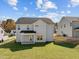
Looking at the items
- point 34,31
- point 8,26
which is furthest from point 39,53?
point 8,26

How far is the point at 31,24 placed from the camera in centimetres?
4622

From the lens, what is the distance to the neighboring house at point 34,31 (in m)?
44.2

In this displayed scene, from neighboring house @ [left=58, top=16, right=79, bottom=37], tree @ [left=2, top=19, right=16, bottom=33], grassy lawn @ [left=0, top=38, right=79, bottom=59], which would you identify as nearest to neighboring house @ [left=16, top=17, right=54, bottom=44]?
neighboring house @ [left=58, top=16, right=79, bottom=37]

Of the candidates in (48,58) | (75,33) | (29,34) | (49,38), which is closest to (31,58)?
(48,58)

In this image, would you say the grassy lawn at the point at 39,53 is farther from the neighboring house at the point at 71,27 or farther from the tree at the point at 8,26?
the tree at the point at 8,26

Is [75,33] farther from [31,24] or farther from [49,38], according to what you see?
[31,24]

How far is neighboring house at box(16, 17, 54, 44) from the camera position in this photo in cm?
4422

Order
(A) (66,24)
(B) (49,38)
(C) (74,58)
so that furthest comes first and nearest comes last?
(A) (66,24), (B) (49,38), (C) (74,58)

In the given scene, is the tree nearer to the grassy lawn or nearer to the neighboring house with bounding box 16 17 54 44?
the neighboring house with bounding box 16 17 54 44

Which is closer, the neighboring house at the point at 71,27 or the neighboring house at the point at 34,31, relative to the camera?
the neighboring house at the point at 34,31

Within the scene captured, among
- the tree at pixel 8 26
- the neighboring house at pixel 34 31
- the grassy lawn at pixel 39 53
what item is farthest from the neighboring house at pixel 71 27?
the tree at pixel 8 26

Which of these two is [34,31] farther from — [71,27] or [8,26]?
[8,26]

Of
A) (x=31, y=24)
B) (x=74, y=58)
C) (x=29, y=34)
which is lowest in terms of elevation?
(x=74, y=58)

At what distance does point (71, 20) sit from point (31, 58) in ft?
109
